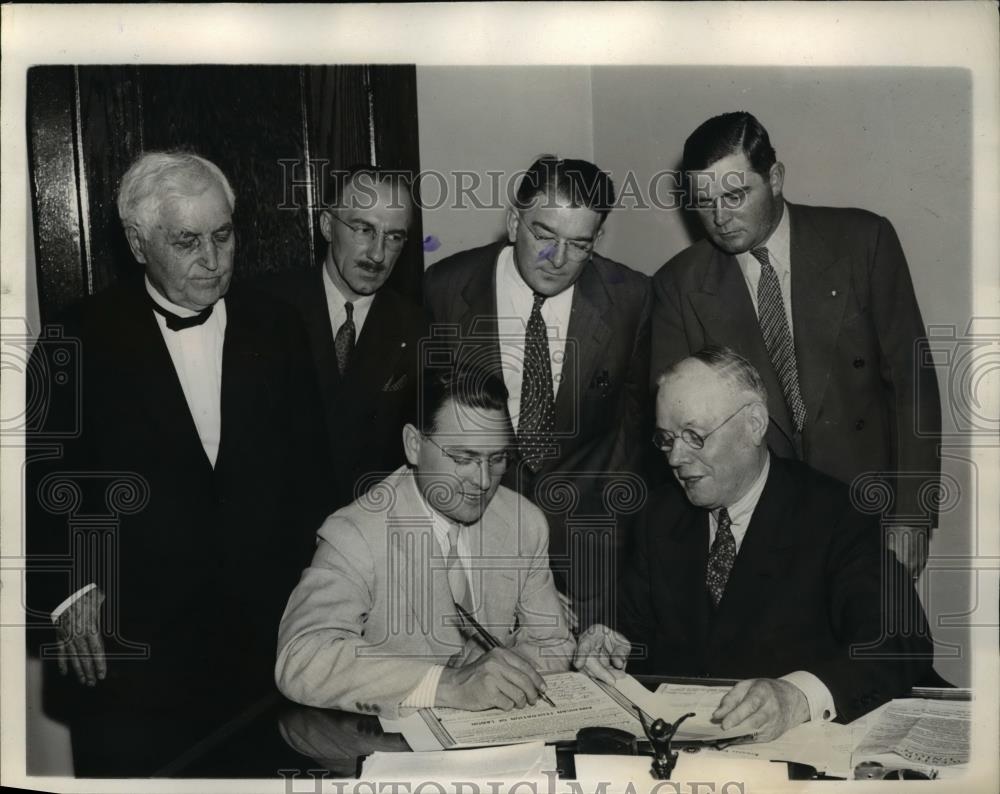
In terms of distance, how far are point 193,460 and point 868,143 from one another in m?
2.06

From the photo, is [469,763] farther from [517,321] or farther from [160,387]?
[160,387]

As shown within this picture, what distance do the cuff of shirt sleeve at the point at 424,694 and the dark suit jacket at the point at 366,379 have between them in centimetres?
54

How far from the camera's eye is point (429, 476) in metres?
3.27

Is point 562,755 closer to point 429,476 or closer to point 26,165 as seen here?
point 429,476

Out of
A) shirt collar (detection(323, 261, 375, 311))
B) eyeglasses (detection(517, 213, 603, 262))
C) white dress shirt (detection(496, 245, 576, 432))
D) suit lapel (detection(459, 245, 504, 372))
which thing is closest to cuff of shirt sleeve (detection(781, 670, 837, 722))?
white dress shirt (detection(496, 245, 576, 432))

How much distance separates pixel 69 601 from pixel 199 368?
30.3 inches

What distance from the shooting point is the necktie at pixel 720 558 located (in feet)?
10.6

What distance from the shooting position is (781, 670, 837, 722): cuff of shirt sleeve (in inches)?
125

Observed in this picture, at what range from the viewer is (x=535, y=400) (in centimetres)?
328

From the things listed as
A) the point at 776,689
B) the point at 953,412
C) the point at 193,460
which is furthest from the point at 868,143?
the point at 193,460

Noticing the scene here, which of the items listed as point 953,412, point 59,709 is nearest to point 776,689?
point 953,412

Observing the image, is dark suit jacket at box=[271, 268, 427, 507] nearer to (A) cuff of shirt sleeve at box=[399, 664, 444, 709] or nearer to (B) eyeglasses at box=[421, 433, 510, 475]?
(B) eyeglasses at box=[421, 433, 510, 475]

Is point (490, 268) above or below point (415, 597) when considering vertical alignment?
above

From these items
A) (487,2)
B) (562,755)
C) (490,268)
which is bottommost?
(562,755)
